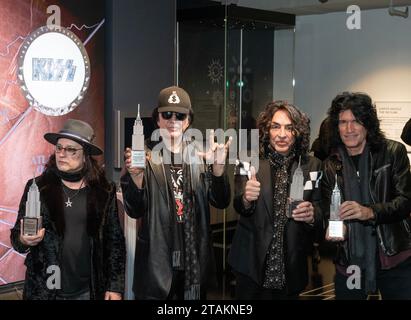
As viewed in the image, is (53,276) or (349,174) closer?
(53,276)

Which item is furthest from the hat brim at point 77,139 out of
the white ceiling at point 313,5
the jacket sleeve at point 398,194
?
the white ceiling at point 313,5

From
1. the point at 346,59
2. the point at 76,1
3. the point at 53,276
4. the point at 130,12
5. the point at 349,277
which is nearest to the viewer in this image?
the point at 53,276

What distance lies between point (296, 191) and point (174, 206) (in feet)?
1.82

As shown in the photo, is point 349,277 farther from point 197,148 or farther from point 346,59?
point 346,59

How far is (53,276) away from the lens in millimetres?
2586

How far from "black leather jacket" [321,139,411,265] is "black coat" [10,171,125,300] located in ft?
3.21

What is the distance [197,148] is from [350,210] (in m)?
0.76

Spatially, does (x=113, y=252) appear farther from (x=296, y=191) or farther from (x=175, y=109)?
(x=296, y=191)

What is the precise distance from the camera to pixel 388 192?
2.83 m

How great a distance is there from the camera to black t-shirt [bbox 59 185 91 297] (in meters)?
2.62

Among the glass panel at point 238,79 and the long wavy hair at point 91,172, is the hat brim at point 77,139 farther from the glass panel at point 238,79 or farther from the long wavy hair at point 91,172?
the glass panel at point 238,79

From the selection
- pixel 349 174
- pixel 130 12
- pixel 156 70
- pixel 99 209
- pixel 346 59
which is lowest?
pixel 99 209

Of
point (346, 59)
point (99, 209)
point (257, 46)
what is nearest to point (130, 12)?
point (257, 46)

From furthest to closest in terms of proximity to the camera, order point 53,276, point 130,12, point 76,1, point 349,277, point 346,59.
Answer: point 130,12 < point 76,1 < point 346,59 < point 349,277 < point 53,276
